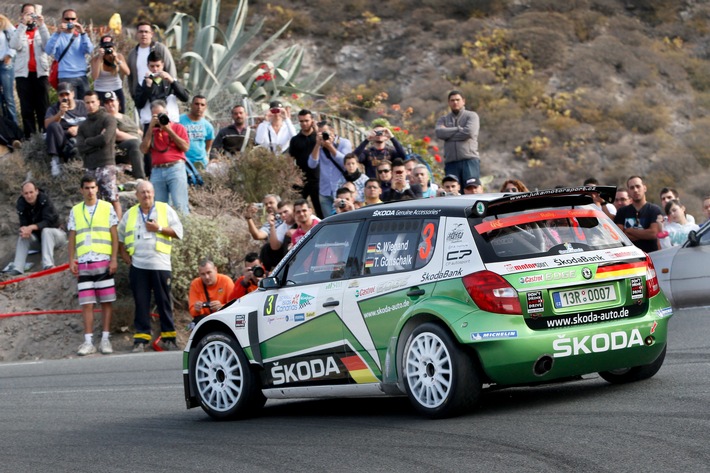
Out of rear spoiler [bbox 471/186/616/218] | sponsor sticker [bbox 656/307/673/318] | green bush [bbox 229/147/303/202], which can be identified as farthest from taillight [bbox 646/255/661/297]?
green bush [bbox 229/147/303/202]

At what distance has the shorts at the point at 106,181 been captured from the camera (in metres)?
18.5

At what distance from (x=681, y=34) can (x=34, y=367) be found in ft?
106

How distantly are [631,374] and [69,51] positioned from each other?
551 inches

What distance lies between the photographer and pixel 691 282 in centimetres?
1502

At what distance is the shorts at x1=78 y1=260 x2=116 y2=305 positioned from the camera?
16969mm

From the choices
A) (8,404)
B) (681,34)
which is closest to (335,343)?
(8,404)

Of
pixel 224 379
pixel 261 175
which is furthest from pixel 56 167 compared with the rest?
pixel 224 379

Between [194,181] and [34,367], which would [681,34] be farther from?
[34,367]

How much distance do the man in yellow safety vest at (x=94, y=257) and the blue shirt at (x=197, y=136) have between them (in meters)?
3.56

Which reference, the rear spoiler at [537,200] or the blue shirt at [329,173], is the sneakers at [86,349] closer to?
the blue shirt at [329,173]

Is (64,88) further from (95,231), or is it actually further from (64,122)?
(95,231)

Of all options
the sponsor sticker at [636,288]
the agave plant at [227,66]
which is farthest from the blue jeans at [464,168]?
the sponsor sticker at [636,288]

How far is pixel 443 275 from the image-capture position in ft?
28.5

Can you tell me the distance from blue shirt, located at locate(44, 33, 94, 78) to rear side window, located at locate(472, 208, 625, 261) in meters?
13.6
